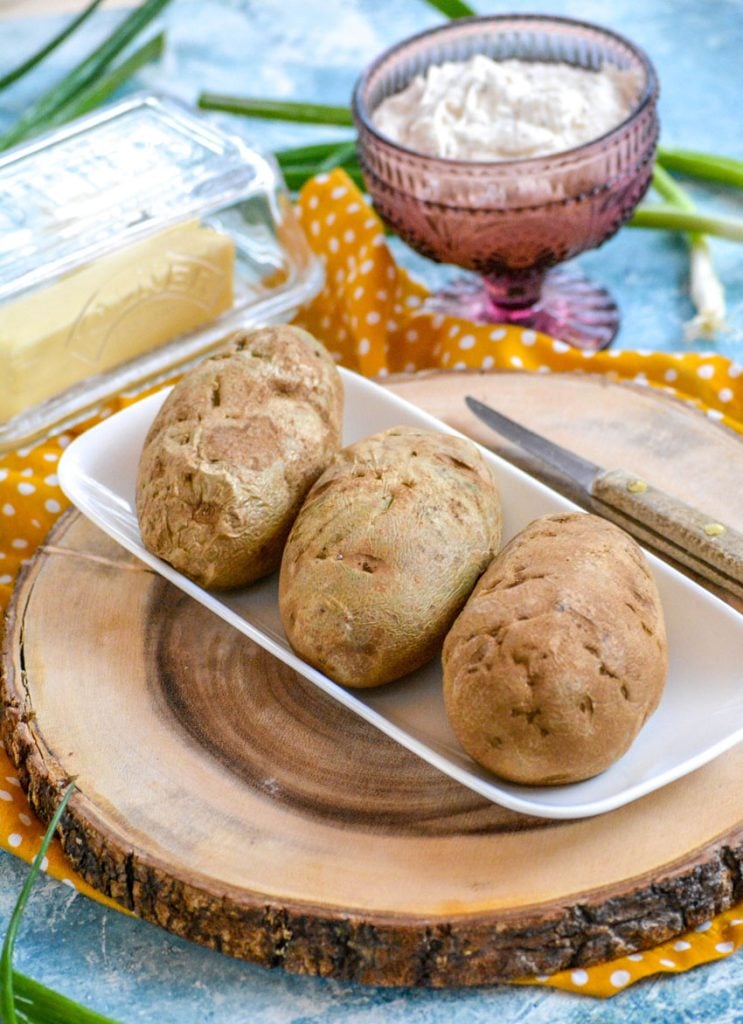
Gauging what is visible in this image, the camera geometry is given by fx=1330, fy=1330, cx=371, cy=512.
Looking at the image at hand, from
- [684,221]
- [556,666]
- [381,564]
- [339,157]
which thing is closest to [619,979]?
[556,666]

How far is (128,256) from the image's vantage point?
189 cm

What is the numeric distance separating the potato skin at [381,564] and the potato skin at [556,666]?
0.20ft

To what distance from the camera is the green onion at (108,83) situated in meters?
2.34

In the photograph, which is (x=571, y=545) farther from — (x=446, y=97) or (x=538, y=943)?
(x=446, y=97)

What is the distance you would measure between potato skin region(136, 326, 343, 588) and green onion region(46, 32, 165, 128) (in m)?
1.04

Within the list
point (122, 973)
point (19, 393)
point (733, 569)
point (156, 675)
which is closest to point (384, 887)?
point (122, 973)

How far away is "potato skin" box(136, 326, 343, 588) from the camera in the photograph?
1.39m

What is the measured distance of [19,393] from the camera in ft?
5.98

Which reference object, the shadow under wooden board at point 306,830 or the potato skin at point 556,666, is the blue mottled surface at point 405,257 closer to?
the shadow under wooden board at point 306,830

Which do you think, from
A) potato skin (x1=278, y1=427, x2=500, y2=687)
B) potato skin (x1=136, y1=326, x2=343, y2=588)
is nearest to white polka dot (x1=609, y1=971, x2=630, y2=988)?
potato skin (x1=278, y1=427, x2=500, y2=687)

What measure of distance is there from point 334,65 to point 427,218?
1033mm

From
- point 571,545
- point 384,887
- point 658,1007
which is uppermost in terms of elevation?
point 571,545

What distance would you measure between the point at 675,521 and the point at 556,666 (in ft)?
1.27

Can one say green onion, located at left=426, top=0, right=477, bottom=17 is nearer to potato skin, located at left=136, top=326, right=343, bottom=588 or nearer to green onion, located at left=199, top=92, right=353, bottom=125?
green onion, located at left=199, top=92, right=353, bottom=125
